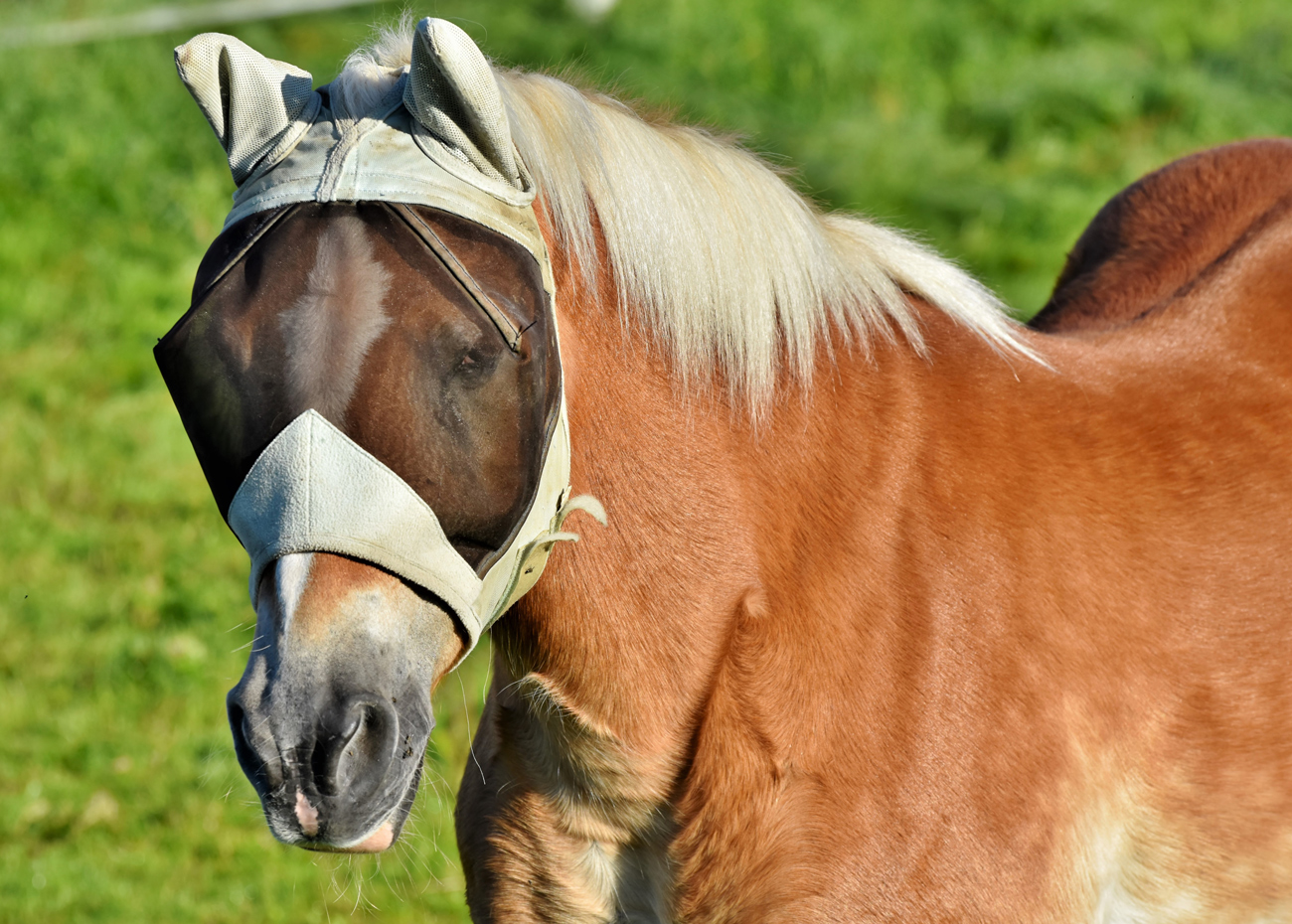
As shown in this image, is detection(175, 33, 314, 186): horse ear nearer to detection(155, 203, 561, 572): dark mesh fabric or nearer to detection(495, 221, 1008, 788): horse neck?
detection(155, 203, 561, 572): dark mesh fabric

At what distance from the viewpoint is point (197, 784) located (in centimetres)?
Result: 397

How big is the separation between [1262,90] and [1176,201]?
16.2 ft

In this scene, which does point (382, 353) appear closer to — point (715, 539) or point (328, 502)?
point (328, 502)

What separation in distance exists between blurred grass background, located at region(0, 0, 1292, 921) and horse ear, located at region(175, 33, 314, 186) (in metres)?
2.28

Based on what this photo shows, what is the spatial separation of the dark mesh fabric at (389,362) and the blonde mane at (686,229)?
0.19 m

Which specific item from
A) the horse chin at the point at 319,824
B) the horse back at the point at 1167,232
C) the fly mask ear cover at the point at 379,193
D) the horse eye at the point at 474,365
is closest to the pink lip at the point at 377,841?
the horse chin at the point at 319,824

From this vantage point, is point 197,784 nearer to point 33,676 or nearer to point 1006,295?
point 33,676

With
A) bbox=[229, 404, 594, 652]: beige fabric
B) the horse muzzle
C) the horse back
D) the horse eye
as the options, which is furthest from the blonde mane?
the horse back

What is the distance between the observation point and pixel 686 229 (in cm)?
188

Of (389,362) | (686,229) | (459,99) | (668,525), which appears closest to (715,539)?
(668,525)

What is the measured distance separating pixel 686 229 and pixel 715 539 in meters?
0.44

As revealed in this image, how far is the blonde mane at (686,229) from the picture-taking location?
71.5 inches

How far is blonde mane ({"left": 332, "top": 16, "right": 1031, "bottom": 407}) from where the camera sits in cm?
182

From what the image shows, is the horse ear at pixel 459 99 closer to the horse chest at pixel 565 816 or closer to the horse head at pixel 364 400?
the horse head at pixel 364 400
